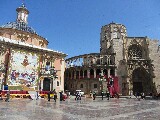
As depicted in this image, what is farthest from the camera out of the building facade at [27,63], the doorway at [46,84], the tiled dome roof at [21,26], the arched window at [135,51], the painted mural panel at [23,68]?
the arched window at [135,51]

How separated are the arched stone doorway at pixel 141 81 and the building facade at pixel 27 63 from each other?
74.4 ft

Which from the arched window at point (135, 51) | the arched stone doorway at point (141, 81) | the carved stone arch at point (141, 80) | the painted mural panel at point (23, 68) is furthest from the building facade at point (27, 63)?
the arched window at point (135, 51)

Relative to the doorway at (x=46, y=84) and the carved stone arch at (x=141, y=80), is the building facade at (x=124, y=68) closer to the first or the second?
the carved stone arch at (x=141, y=80)

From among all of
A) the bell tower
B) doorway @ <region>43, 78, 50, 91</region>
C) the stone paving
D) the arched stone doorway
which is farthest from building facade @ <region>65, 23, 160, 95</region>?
the stone paving

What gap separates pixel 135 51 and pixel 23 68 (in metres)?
33.2

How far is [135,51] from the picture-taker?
2004 inches

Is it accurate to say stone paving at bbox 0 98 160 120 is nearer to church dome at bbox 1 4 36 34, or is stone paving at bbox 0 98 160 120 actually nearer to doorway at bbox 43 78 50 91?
doorway at bbox 43 78 50 91

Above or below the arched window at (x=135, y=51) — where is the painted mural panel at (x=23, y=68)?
below

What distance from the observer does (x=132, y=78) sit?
47.7 m

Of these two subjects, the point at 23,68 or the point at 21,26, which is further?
the point at 21,26

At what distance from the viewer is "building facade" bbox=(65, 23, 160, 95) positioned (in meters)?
46.4

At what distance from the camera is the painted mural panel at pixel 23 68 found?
27984 millimetres

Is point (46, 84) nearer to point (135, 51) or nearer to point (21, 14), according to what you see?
point (21, 14)

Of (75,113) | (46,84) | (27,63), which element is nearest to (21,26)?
(27,63)
